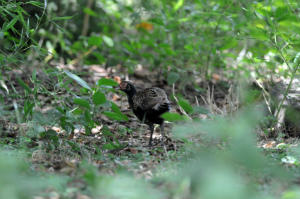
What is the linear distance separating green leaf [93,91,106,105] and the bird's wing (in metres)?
0.94

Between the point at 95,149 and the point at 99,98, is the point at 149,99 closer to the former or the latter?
the point at 95,149

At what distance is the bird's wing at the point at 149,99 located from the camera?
15.9 ft

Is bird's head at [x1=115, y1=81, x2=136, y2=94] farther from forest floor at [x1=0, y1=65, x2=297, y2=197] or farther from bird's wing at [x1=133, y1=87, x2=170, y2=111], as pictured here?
forest floor at [x1=0, y1=65, x2=297, y2=197]

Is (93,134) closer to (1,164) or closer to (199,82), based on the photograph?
(1,164)

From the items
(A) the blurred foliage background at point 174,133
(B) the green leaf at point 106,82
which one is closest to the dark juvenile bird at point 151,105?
(A) the blurred foliage background at point 174,133

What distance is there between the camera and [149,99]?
4.98m

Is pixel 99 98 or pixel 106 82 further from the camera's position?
pixel 106 82

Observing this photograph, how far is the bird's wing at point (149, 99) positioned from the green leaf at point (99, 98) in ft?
3.08

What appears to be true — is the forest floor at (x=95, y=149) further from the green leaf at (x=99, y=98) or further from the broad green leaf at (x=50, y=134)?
the green leaf at (x=99, y=98)

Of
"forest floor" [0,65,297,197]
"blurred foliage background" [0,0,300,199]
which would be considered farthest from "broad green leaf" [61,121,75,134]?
"forest floor" [0,65,297,197]

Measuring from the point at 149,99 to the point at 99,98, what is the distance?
3.66 feet

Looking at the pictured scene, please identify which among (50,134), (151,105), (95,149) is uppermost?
(151,105)

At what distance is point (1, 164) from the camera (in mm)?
2328

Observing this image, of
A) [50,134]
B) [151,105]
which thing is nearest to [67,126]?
[50,134]
